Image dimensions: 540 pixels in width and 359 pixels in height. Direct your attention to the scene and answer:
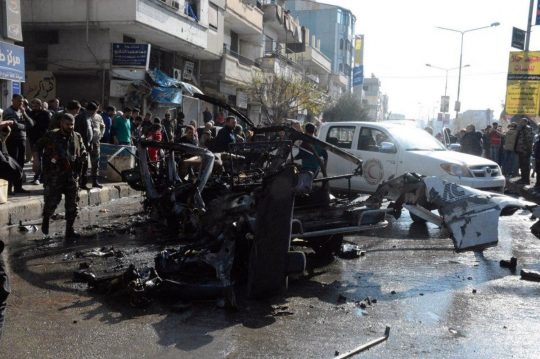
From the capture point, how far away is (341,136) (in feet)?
37.1

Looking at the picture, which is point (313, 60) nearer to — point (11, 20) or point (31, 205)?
point (11, 20)

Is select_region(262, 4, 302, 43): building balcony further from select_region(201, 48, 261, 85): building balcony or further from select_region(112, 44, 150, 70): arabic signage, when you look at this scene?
select_region(112, 44, 150, 70): arabic signage

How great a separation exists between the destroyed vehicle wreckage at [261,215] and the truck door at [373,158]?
11.4 feet

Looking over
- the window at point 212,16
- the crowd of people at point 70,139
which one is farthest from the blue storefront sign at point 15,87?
the window at point 212,16

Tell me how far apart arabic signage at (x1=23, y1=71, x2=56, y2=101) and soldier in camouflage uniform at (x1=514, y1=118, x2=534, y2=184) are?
15139 mm

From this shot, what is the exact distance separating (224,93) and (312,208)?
23655mm

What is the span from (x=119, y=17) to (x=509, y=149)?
14.0 meters

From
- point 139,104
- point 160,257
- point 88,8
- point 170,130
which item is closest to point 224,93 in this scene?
point 139,104

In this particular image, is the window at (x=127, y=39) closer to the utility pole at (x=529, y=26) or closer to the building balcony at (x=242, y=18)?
the building balcony at (x=242, y=18)

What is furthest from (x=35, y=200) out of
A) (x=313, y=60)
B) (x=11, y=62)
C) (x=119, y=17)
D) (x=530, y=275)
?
(x=313, y=60)

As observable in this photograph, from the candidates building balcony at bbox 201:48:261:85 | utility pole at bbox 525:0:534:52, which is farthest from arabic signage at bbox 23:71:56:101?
utility pole at bbox 525:0:534:52

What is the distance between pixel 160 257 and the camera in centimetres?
532

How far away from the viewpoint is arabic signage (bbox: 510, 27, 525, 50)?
73.6 ft

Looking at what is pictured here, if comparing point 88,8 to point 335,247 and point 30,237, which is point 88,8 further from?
point 335,247
